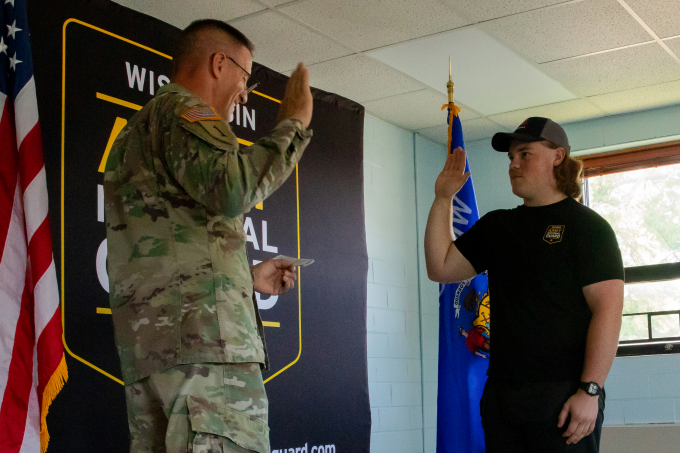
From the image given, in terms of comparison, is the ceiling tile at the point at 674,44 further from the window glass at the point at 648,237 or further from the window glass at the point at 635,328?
the window glass at the point at 635,328

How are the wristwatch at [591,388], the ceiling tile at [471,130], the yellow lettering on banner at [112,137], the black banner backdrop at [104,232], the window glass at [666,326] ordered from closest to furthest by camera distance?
the wristwatch at [591,388] < the black banner backdrop at [104,232] < the yellow lettering on banner at [112,137] < the window glass at [666,326] < the ceiling tile at [471,130]

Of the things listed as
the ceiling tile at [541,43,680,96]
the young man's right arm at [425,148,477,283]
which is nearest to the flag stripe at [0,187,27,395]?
the young man's right arm at [425,148,477,283]

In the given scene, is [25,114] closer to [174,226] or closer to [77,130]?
[77,130]

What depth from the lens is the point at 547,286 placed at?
196cm

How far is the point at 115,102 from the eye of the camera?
275cm

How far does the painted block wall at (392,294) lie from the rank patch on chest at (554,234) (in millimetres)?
2370

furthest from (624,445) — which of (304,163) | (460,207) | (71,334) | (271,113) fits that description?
(71,334)

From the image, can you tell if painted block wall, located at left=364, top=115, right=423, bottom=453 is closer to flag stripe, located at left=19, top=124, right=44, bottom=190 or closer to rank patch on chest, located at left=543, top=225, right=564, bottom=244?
rank patch on chest, located at left=543, top=225, right=564, bottom=244

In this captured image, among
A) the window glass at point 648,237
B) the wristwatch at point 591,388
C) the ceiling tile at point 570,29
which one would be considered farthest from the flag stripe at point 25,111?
the window glass at point 648,237

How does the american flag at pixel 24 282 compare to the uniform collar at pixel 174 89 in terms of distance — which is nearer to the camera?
the uniform collar at pixel 174 89

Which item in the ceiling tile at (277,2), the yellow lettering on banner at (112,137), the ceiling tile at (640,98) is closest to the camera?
the yellow lettering on banner at (112,137)

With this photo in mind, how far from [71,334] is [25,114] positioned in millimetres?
767

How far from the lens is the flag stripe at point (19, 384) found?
2014 millimetres

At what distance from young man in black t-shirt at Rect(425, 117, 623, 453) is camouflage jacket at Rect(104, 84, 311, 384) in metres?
0.85
